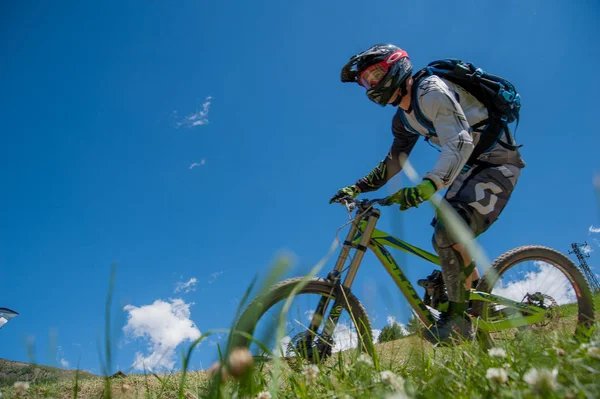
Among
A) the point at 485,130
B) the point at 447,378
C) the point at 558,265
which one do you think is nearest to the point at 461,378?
the point at 447,378

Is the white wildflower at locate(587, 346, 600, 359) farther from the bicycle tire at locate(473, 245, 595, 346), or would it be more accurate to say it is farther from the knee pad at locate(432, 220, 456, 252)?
the bicycle tire at locate(473, 245, 595, 346)

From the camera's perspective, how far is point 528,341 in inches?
63.4

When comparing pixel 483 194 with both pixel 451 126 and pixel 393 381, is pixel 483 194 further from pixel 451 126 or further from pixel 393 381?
pixel 393 381

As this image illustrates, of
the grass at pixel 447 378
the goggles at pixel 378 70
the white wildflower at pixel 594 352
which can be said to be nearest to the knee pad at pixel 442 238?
the goggles at pixel 378 70

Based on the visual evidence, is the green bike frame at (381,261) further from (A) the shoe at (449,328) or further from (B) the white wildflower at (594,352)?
(B) the white wildflower at (594,352)

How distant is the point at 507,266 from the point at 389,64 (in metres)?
2.69

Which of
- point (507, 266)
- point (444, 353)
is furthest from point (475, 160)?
point (444, 353)

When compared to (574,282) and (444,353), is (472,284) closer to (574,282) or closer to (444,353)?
(574,282)

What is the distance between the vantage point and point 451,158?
385 cm

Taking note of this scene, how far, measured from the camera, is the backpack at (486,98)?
4340 mm

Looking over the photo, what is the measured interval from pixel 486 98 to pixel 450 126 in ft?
2.60

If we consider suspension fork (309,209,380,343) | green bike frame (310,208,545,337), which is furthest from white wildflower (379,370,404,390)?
green bike frame (310,208,545,337)

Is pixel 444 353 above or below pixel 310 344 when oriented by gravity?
below

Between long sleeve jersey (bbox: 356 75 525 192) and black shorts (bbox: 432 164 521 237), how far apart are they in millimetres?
155
